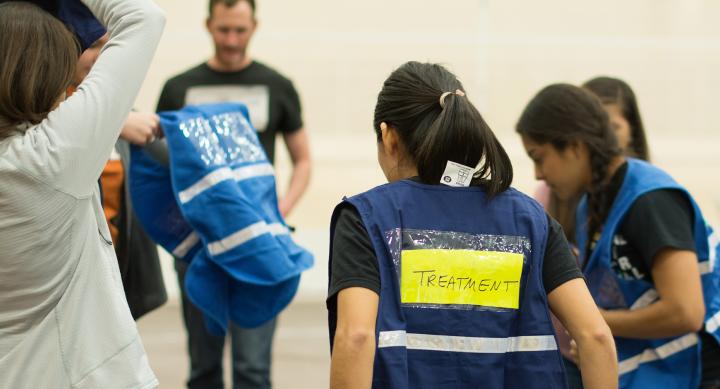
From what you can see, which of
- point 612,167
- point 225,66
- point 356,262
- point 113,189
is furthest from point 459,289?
point 225,66

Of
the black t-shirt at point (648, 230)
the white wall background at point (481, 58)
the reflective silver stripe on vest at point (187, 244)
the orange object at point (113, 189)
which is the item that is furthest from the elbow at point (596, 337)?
the white wall background at point (481, 58)

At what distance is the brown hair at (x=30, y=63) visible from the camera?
244 cm

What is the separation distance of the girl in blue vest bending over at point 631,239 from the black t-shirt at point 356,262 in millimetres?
681

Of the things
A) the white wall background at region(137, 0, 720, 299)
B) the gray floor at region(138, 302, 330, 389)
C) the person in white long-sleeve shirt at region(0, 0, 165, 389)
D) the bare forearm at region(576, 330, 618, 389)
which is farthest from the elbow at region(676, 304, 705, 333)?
the white wall background at region(137, 0, 720, 299)

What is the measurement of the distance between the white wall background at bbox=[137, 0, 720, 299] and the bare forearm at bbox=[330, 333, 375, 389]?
674 centimetres

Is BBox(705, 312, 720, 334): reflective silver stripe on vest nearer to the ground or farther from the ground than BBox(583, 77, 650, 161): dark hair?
nearer to the ground

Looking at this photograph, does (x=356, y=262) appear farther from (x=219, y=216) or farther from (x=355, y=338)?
(x=219, y=216)

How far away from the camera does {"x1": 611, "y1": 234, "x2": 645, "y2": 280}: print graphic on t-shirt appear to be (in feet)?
10.9

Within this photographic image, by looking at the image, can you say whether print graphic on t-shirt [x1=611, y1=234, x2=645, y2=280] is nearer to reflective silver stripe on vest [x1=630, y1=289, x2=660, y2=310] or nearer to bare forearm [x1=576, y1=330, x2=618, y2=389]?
reflective silver stripe on vest [x1=630, y1=289, x2=660, y2=310]

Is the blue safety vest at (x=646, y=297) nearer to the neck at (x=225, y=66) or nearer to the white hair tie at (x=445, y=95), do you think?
the white hair tie at (x=445, y=95)

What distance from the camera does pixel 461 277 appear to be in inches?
100

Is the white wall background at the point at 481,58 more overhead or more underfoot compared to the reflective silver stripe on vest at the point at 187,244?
more underfoot

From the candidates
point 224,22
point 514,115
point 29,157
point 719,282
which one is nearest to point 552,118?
point 719,282

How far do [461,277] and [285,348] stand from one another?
5.34m
